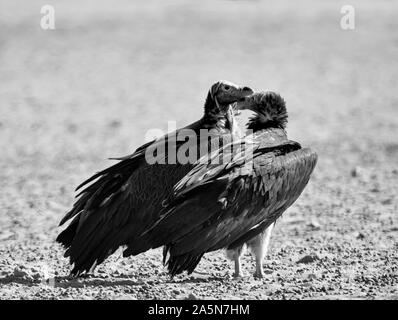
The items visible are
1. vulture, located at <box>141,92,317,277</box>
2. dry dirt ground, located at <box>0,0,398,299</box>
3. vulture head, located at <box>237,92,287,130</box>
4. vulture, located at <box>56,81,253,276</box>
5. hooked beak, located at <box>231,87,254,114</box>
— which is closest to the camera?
vulture, located at <box>141,92,317,277</box>

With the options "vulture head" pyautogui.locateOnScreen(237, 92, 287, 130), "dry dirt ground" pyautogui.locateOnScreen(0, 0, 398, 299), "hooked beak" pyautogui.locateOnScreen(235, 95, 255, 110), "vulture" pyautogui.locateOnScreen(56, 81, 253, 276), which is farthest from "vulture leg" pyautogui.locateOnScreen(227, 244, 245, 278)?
"hooked beak" pyautogui.locateOnScreen(235, 95, 255, 110)

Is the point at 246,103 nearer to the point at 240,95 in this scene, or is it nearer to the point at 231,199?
the point at 240,95

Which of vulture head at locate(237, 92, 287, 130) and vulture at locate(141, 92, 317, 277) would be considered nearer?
vulture at locate(141, 92, 317, 277)

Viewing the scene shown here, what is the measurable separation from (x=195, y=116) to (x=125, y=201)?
1123cm

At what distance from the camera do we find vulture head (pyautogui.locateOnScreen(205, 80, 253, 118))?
32.4ft

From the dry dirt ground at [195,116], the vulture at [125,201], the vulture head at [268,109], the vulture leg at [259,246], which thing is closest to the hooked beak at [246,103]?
the vulture head at [268,109]

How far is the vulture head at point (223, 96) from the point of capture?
987 cm

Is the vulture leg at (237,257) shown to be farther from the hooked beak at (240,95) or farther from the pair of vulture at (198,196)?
the hooked beak at (240,95)

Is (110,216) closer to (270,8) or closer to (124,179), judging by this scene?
(124,179)

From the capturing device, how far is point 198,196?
8.62 m

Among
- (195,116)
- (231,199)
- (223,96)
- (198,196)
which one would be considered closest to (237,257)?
(231,199)

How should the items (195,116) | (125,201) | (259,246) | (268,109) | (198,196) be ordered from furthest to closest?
(195,116)
(268,109)
(259,246)
(125,201)
(198,196)

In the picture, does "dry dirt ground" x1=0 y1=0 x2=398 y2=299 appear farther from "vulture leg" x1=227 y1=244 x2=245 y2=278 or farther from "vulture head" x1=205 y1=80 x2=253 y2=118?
"vulture head" x1=205 y1=80 x2=253 y2=118

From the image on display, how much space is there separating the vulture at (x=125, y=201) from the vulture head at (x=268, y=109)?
0.51 m
